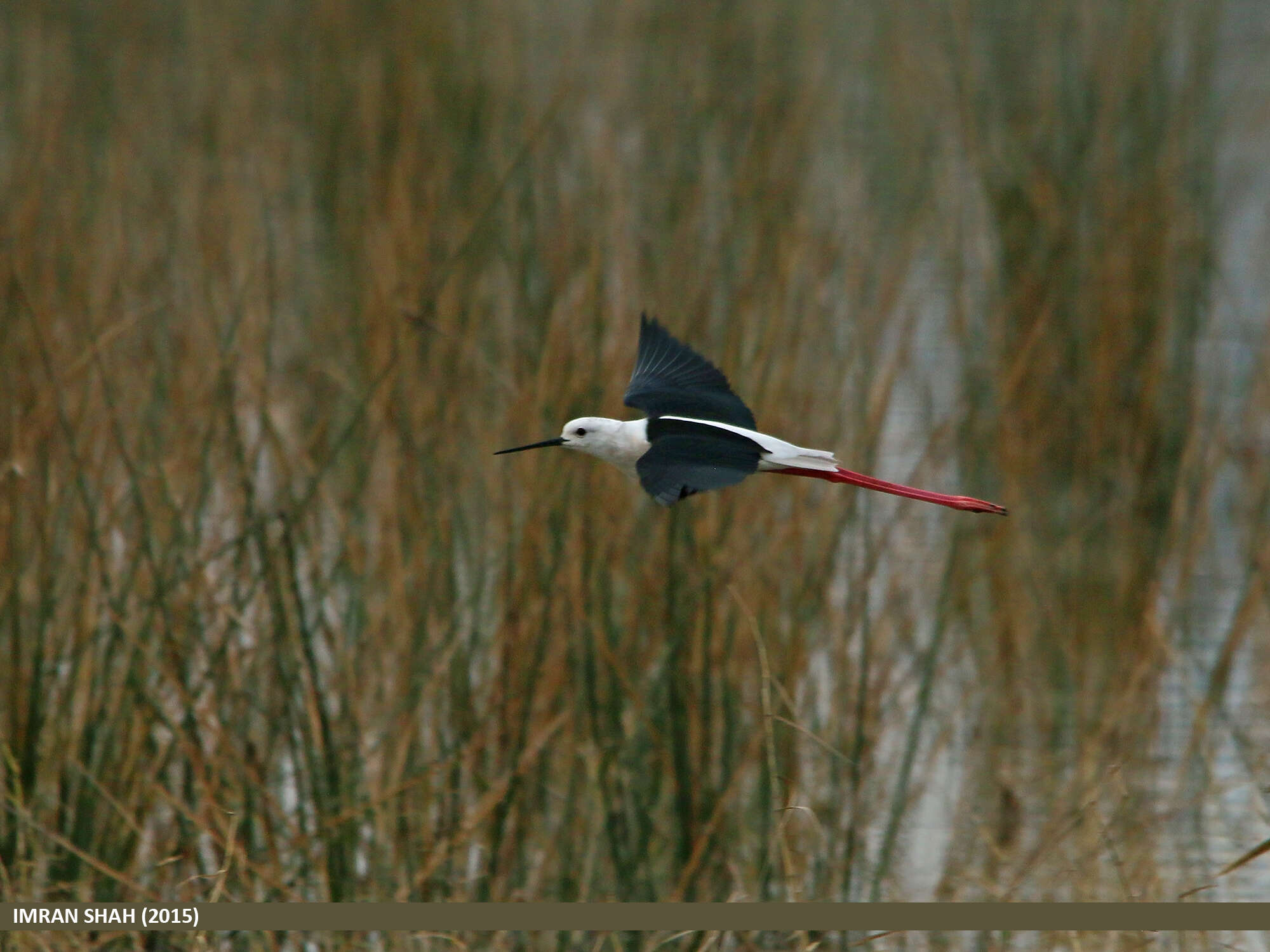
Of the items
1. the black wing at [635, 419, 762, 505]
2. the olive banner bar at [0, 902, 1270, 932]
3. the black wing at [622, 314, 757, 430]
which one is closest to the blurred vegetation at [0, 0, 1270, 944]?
the olive banner bar at [0, 902, 1270, 932]

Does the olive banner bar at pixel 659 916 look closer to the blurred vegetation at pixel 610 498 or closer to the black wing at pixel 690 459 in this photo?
the blurred vegetation at pixel 610 498

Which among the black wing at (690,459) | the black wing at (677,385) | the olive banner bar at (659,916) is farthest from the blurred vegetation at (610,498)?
the black wing at (690,459)

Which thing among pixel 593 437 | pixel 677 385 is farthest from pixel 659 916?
pixel 593 437

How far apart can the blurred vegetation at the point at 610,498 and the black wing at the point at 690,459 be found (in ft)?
1.52

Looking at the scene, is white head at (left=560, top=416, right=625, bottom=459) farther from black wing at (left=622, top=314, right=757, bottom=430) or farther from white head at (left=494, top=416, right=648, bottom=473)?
black wing at (left=622, top=314, right=757, bottom=430)

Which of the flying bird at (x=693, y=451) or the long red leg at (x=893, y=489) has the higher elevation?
the flying bird at (x=693, y=451)

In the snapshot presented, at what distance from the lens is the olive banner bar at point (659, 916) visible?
6.27 feet

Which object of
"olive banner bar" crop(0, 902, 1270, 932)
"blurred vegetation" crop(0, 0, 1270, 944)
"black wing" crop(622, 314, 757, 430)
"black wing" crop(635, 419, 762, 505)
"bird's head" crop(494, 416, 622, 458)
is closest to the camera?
"black wing" crop(635, 419, 762, 505)

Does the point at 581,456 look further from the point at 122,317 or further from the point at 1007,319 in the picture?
the point at 1007,319

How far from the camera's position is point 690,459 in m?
1.41

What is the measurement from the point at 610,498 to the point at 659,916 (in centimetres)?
82

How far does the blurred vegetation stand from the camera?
2.52 meters

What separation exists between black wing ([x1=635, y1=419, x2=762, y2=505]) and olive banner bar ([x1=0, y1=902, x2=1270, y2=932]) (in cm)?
63

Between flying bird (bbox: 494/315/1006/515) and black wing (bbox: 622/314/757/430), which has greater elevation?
black wing (bbox: 622/314/757/430)
